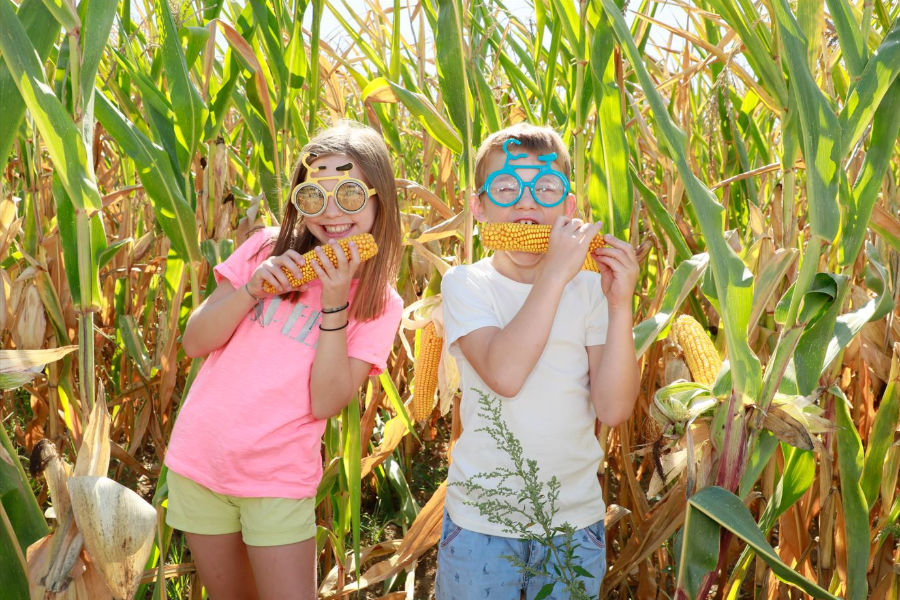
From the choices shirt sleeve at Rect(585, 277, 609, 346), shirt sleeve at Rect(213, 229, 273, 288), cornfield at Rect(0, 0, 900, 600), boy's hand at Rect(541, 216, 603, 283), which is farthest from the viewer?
shirt sleeve at Rect(213, 229, 273, 288)

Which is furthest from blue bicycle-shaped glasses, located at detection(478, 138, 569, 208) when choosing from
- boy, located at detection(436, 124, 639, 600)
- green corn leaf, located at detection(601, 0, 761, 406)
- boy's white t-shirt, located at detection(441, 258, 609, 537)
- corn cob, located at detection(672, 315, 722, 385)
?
green corn leaf, located at detection(601, 0, 761, 406)

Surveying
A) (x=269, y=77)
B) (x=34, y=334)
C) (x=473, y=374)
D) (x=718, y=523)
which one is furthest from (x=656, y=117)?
(x=34, y=334)

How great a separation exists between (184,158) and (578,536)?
1364 mm

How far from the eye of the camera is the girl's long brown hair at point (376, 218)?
1939 millimetres

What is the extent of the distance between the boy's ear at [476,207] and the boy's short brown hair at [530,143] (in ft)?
0.17

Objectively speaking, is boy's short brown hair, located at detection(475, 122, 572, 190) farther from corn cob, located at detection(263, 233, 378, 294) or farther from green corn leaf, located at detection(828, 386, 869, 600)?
green corn leaf, located at detection(828, 386, 869, 600)

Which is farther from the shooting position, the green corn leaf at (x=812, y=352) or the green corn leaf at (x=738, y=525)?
the green corn leaf at (x=812, y=352)

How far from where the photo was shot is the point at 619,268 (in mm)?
1719

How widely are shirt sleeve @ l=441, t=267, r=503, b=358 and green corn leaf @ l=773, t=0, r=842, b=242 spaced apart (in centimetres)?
76

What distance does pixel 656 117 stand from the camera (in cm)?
126

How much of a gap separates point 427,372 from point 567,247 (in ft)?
2.16

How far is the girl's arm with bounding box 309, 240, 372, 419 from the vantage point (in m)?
1.78

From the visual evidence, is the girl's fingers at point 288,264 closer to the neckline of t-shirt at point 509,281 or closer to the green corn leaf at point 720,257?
the neckline of t-shirt at point 509,281

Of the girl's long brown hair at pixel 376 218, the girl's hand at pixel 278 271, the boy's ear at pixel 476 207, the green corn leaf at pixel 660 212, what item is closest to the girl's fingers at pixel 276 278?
the girl's hand at pixel 278 271
